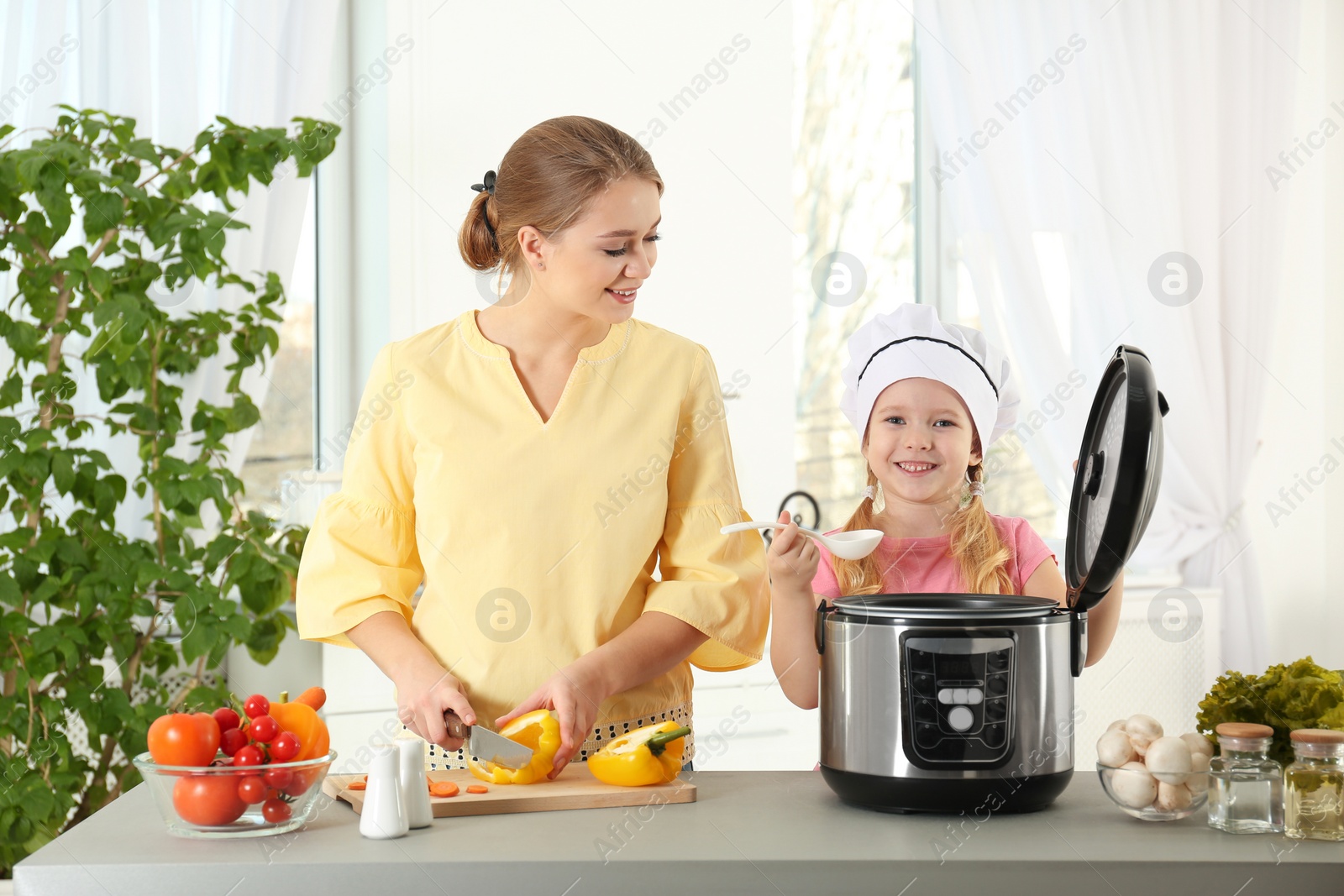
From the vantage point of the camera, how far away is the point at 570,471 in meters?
1.30

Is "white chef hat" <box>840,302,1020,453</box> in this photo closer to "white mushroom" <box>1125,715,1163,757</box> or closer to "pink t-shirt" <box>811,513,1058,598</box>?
"pink t-shirt" <box>811,513,1058,598</box>

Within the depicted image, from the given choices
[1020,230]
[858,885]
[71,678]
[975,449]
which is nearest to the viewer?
[858,885]

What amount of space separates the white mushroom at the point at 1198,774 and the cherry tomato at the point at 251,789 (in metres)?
0.78

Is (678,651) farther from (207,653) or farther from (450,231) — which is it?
(450,231)

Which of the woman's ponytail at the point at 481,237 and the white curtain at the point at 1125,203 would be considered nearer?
the woman's ponytail at the point at 481,237

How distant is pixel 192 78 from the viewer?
2.79m

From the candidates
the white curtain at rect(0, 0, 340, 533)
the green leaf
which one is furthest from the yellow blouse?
the white curtain at rect(0, 0, 340, 533)

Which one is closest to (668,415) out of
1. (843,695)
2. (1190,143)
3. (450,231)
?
(843,695)

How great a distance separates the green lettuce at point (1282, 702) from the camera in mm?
1030

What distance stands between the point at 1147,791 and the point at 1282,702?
6.0 inches

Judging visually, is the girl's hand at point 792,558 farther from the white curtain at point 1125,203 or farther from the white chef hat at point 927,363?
A: the white curtain at point 1125,203

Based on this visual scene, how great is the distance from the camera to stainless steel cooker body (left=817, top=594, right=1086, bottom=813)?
1.00 meters

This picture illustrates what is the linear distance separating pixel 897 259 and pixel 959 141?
386 mm

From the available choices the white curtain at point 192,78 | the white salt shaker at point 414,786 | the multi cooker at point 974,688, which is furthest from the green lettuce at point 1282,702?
the white curtain at point 192,78
